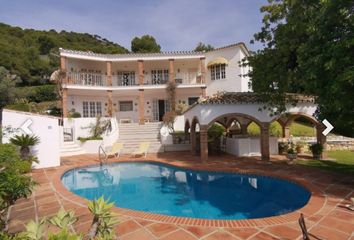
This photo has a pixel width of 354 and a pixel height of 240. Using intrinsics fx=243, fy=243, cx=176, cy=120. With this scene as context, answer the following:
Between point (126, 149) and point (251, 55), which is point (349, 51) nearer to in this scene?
point (251, 55)

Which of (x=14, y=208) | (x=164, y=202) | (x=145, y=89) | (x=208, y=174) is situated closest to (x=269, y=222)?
(x=164, y=202)

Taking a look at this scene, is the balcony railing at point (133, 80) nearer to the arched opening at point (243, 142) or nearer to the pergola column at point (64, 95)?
the pergola column at point (64, 95)

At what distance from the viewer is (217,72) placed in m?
26.2

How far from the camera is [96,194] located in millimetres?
10266

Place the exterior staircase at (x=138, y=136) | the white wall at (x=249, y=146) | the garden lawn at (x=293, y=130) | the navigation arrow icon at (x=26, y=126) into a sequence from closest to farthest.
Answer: the navigation arrow icon at (x=26, y=126) → the white wall at (x=249, y=146) → the exterior staircase at (x=138, y=136) → the garden lawn at (x=293, y=130)

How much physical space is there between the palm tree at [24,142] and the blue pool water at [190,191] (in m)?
2.31

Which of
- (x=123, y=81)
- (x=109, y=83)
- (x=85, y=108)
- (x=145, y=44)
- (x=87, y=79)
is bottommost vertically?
(x=85, y=108)

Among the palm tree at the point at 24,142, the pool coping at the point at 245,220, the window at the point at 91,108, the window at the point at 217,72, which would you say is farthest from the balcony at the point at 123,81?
Answer: the pool coping at the point at 245,220

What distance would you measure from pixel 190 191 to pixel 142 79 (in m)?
17.0

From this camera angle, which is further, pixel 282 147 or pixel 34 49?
pixel 34 49

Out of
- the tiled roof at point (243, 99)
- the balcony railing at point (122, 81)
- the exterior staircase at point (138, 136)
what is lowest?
the exterior staircase at point (138, 136)

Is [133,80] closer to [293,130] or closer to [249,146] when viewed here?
[249,146]

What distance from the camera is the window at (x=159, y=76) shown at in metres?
27.0

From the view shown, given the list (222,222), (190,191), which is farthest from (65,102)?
(222,222)
